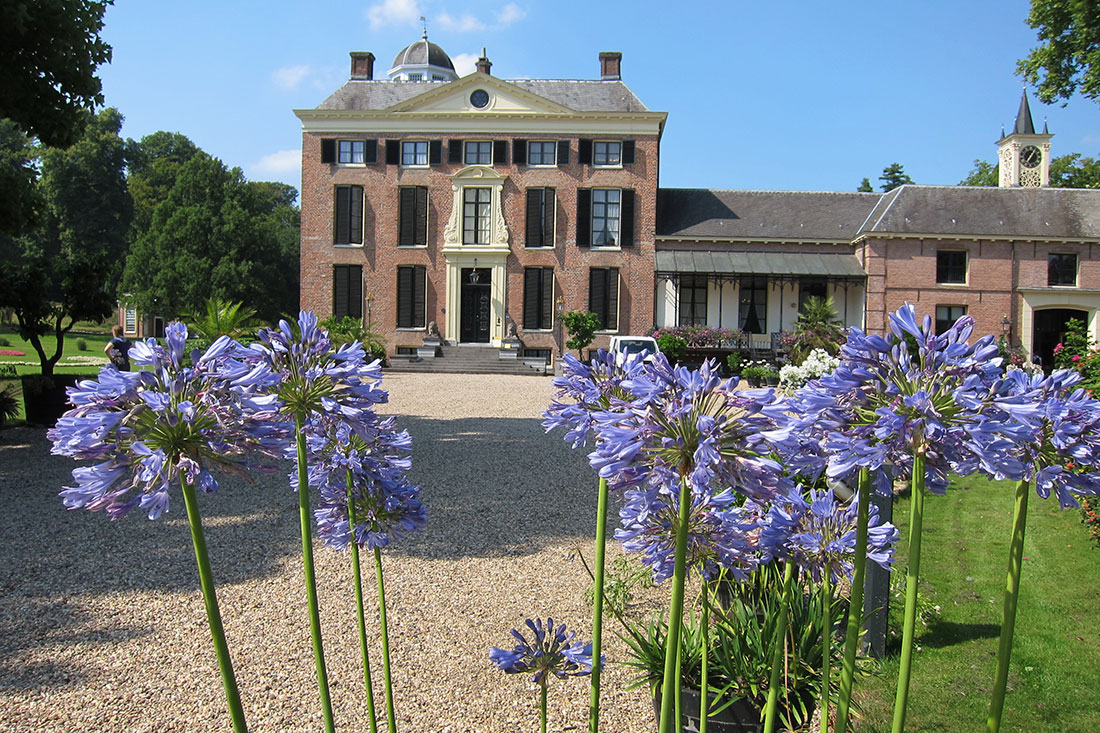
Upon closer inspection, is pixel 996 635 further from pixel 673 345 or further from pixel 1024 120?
pixel 1024 120

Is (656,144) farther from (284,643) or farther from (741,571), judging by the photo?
(741,571)

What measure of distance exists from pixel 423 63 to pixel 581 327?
79.0ft

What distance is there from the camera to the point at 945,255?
99.3 ft

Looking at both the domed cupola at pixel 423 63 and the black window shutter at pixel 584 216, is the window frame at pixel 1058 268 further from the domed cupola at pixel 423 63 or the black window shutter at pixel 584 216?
the domed cupola at pixel 423 63

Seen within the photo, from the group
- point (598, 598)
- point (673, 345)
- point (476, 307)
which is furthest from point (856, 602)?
point (476, 307)

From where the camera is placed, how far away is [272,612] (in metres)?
5.58

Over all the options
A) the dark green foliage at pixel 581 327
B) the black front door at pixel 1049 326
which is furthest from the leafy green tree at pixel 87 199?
the black front door at pixel 1049 326

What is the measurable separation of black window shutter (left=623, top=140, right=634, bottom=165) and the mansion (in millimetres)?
58

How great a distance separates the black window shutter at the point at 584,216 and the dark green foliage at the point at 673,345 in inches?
231

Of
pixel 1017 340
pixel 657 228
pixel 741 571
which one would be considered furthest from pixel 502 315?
pixel 741 571

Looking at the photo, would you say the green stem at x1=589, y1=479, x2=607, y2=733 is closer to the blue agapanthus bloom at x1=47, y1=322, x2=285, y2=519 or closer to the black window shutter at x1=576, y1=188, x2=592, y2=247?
the blue agapanthus bloom at x1=47, y1=322, x2=285, y2=519

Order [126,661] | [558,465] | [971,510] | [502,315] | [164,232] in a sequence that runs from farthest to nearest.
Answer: [164,232] → [502,315] → [558,465] → [971,510] → [126,661]

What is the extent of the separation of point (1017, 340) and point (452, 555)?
3008 cm

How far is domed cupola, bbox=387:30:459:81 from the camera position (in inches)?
1774
